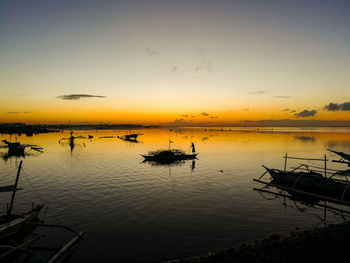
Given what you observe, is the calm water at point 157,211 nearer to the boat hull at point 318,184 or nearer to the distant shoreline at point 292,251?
the distant shoreline at point 292,251

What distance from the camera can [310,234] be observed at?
→ 51.1 ft

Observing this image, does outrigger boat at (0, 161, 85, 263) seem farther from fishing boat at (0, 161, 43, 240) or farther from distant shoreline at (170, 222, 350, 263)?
distant shoreline at (170, 222, 350, 263)

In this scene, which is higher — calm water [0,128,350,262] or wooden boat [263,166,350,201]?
wooden boat [263,166,350,201]

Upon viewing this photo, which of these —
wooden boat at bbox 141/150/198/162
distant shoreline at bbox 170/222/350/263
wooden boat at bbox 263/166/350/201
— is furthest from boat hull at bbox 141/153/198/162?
distant shoreline at bbox 170/222/350/263

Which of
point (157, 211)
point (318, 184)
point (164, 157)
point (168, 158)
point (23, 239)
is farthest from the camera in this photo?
point (168, 158)

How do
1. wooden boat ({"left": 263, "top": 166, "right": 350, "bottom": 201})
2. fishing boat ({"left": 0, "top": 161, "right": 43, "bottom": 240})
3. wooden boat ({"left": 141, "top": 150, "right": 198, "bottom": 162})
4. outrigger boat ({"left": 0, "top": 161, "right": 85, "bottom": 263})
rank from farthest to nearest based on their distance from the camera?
1. wooden boat ({"left": 141, "top": 150, "right": 198, "bottom": 162})
2. wooden boat ({"left": 263, "top": 166, "right": 350, "bottom": 201})
3. fishing boat ({"left": 0, "top": 161, "right": 43, "bottom": 240})
4. outrigger boat ({"left": 0, "top": 161, "right": 85, "bottom": 263})

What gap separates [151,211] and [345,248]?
15.3 meters

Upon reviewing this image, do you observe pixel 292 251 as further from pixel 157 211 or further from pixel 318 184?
pixel 318 184

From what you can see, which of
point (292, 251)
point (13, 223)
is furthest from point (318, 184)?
point (13, 223)

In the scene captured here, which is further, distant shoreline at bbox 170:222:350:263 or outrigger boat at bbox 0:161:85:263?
outrigger boat at bbox 0:161:85:263

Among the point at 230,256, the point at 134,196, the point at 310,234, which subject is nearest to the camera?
the point at 230,256

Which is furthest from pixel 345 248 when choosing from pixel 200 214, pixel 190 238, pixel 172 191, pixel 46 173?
pixel 46 173

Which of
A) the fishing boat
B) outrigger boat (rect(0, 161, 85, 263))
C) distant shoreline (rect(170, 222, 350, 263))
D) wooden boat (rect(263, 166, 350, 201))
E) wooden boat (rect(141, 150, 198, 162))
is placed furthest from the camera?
wooden boat (rect(141, 150, 198, 162))

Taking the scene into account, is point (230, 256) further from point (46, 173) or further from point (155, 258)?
point (46, 173)
